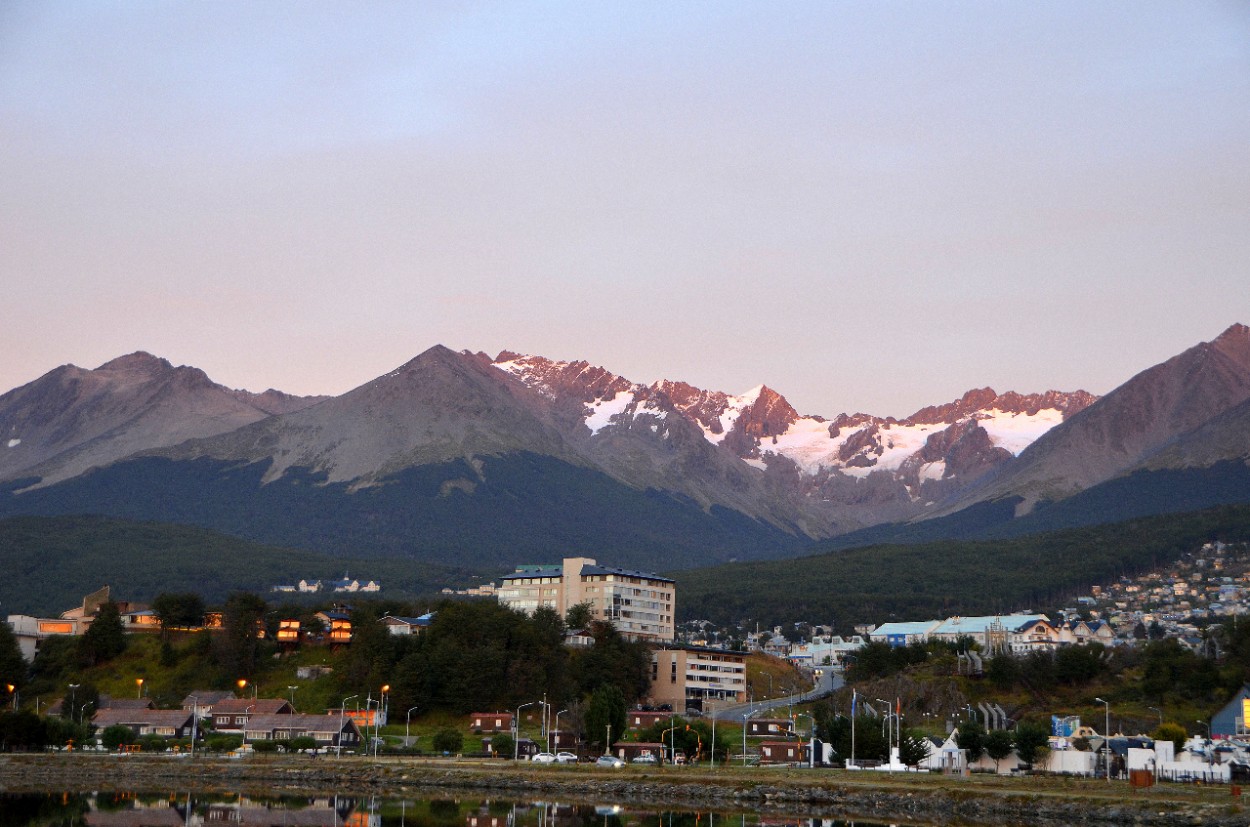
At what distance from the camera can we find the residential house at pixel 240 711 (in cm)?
12781

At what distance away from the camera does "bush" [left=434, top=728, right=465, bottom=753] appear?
118 meters

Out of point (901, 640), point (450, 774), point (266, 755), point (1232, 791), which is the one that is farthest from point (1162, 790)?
point (901, 640)

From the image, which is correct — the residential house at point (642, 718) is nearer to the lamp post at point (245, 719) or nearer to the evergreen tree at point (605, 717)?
the evergreen tree at point (605, 717)

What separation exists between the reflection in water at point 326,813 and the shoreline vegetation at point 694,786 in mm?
4491

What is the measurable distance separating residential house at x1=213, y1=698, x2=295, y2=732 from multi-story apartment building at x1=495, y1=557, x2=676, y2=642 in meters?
48.4

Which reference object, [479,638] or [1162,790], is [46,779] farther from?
[1162,790]

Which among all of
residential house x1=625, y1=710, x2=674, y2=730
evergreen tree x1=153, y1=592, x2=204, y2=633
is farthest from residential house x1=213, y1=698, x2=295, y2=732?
residential house x1=625, y1=710, x2=674, y2=730

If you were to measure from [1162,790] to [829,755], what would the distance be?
28.3 m

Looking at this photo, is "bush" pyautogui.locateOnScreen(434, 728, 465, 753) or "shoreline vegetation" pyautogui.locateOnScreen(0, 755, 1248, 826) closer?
"shoreline vegetation" pyautogui.locateOnScreen(0, 755, 1248, 826)

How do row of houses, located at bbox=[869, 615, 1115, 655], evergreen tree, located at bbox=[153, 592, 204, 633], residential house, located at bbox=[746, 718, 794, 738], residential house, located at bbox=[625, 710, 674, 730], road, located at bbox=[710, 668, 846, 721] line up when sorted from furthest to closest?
1. row of houses, located at bbox=[869, 615, 1115, 655]
2. evergreen tree, located at bbox=[153, 592, 204, 633]
3. road, located at bbox=[710, 668, 846, 721]
4. residential house, located at bbox=[625, 710, 674, 730]
5. residential house, located at bbox=[746, 718, 794, 738]

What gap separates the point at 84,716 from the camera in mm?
128750

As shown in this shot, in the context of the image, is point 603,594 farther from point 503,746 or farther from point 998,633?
point 503,746

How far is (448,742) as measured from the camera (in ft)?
389

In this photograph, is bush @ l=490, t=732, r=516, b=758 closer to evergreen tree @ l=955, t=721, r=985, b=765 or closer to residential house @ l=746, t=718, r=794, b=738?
residential house @ l=746, t=718, r=794, b=738
